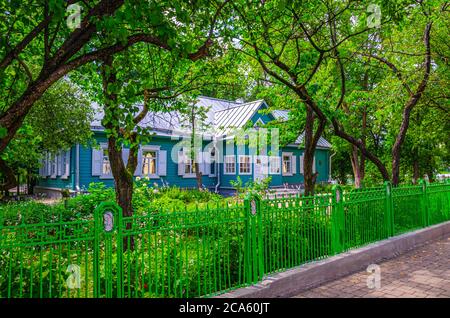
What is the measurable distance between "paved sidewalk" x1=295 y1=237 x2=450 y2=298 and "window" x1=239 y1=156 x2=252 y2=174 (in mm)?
14859

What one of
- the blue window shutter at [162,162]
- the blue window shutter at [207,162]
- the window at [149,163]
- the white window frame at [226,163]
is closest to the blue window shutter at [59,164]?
the window at [149,163]

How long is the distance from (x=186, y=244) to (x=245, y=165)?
→ 1834 cm

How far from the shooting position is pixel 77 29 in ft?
14.9

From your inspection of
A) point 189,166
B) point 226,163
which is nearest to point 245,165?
point 226,163

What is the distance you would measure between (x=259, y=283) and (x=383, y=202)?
4794 millimetres

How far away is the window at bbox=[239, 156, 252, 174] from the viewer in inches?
894

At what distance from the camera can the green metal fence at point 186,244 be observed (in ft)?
12.9

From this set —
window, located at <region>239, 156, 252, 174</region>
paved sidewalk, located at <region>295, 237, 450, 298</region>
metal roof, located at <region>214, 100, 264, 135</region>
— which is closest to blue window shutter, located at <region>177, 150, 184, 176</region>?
metal roof, located at <region>214, 100, 264, 135</region>

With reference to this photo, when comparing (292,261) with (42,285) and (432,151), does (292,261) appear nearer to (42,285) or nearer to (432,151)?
(42,285)

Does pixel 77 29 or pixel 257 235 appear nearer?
pixel 77 29

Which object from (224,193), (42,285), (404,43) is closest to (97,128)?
(224,193)

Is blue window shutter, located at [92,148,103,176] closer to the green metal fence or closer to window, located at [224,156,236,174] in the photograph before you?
window, located at [224,156,236,174]

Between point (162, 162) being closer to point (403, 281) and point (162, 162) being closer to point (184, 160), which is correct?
point (184, 160)
